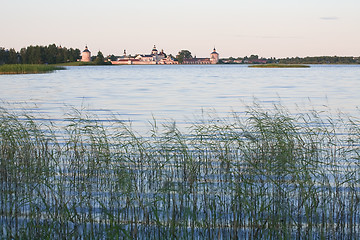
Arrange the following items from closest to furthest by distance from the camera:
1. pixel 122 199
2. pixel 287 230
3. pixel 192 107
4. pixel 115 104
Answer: pixel 287 230
pixel 122 199
pixel 192 107
pixel 115 104

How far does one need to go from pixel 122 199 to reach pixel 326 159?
214 inches

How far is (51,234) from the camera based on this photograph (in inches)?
245

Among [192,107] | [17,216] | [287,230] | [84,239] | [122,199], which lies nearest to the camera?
[84,239]

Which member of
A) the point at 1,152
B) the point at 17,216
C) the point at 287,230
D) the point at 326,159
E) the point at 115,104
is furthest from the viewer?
the point at 115,104

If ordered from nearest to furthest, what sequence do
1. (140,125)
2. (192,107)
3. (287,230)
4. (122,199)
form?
(287,230)
(122,199)
(140,125)
(192,107)

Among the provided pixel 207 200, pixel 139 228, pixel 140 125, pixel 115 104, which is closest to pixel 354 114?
pixel 140 125

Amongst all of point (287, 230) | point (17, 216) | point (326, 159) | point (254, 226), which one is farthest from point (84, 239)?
point (326, 159)

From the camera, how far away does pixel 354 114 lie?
2047cm

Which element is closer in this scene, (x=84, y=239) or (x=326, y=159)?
(x=84, y=239)

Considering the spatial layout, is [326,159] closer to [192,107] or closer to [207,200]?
[207,200]

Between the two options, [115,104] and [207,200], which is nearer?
[207,200]

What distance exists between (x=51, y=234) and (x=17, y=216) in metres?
1.05

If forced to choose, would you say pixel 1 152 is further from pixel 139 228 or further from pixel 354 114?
pixel 354 114

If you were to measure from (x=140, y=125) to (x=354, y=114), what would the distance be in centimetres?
986
